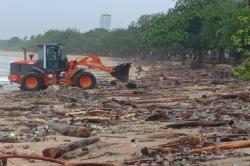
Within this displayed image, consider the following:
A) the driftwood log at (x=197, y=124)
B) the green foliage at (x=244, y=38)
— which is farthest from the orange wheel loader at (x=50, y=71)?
the green foliage at (x=244, y=38)

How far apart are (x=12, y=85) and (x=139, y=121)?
25.0 m

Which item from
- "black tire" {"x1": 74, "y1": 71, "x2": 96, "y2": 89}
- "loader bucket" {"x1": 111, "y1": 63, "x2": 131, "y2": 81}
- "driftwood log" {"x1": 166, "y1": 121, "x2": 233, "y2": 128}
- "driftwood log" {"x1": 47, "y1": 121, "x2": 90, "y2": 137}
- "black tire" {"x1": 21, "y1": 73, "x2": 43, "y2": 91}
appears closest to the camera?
"driftwood log" {"x1": 47, "y1": 121, "x2": 90, "y2": 137}

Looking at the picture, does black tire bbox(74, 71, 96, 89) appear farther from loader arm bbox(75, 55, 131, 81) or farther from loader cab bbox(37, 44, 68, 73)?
loader cab bbox(37, 44, 68, 73)

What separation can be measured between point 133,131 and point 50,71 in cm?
1710

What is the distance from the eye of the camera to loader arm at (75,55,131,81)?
32.1 metres

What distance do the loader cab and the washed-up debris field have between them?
6557mm

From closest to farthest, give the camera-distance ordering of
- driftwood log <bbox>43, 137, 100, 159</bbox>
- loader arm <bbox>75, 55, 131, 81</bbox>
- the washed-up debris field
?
the washed-up debris field → driftwood log <bbox>43, 137, 100, 159</bbox> → loader arm <bbox>75, 55, 131, 81</bbox>

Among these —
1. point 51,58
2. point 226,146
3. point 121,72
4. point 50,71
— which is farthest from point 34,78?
point 226,146

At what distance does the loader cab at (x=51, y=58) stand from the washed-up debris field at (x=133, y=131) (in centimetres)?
656

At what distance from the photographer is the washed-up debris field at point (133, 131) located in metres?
10.2

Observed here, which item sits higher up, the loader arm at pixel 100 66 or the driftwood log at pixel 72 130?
the loader arm at pixel 100 66

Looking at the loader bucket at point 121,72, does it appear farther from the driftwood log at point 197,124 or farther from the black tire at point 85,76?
the driftwood log at point 197,124

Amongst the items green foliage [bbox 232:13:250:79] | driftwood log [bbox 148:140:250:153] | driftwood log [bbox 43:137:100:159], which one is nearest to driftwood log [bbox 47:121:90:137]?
driftwood log [bbox 43:137:100:159]

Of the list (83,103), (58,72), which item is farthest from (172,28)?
(83,103)
